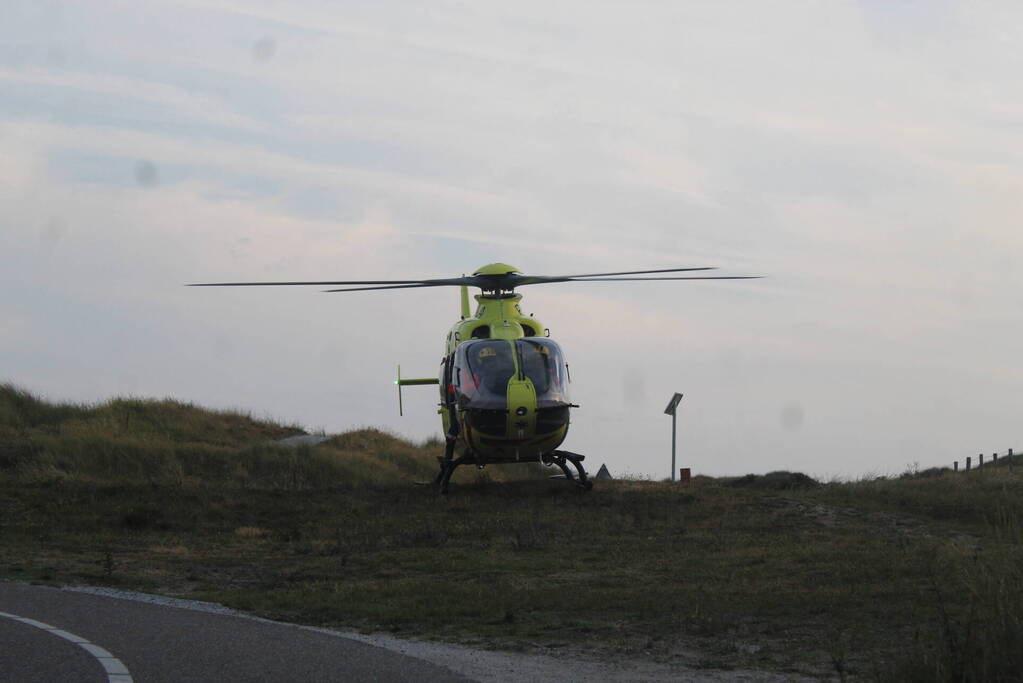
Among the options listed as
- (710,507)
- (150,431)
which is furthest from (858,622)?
(150,431)

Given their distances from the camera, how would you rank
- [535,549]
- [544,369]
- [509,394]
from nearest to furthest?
[535,549], [509,394], [544,369]

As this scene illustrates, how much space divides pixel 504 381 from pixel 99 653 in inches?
698

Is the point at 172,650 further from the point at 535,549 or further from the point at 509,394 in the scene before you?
the point at 509,394

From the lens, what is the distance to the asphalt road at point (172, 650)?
28.9ft

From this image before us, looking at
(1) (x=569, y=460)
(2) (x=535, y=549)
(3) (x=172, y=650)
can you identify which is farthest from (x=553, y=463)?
(3) (x=172, y=650)

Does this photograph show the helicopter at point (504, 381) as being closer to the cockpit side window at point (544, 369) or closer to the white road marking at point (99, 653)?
the cockpit side window at point (544, 369)

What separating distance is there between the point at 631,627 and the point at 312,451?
2085 centimetres

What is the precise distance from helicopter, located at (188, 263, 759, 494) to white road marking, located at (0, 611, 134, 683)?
15998mm

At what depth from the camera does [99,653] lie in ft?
31.1

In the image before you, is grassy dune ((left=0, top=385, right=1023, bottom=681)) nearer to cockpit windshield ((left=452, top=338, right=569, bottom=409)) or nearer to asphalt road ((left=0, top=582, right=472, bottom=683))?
asphalt road ((left=0, top=582, right=472, bottom=683))

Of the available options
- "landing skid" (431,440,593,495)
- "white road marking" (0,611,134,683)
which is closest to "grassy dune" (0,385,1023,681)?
"landing skid" (431,440,593,495)

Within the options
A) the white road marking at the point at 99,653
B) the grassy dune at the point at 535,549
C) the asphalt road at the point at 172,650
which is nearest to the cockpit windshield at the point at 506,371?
the grassy dune at the point at 535,549

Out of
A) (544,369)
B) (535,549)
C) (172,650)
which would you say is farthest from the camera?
(544,369)

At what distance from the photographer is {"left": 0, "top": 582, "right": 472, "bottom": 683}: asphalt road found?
882 centimetres
